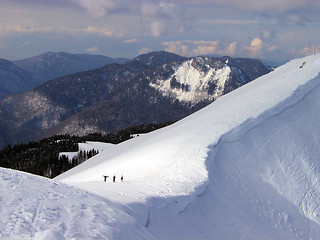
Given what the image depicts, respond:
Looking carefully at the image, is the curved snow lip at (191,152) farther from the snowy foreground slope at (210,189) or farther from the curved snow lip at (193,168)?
the snowy foreground slope at (210,189)

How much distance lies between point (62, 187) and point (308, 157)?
26.3 metres

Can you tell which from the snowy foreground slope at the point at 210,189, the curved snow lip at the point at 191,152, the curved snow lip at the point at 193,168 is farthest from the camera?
the curved snow lip at the point at 191,152

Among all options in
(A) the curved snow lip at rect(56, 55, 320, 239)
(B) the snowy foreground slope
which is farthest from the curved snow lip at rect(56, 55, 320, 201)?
(B) the snowy foreground slope

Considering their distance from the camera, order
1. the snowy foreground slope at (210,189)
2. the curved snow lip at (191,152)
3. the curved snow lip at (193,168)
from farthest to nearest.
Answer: the curved snow lip at (191,152)
the curved snow lip at (193,168)
the snowy foreground slope at (210,189)

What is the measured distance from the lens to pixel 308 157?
3662cm

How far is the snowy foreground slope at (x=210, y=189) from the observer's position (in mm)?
19656

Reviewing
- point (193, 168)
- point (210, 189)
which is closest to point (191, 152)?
point (193, 168)

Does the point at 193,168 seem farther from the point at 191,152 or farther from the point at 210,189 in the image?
the point at 191,152

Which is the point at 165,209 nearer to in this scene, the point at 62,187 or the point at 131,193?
the point at 131,193

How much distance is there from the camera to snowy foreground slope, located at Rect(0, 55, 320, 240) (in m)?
19.7

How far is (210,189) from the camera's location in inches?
1171

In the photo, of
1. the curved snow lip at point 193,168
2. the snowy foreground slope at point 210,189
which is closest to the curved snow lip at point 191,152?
the curved snow lip at point 193,168

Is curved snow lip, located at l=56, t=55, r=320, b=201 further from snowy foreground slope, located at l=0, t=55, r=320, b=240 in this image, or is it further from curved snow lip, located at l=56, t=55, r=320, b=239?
snowy foreground slope, located at l=0, t=55, r=320, b=240

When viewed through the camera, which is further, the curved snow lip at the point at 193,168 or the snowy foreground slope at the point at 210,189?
the curved snow lip at the point at 193,168
